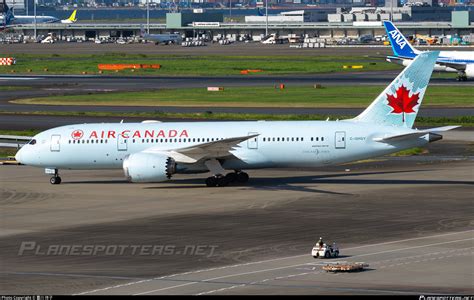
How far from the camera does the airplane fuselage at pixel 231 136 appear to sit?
5984 cm

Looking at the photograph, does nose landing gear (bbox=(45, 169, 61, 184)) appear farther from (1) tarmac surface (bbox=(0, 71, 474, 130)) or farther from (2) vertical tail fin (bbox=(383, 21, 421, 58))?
(2) vertical tail fin (bbox=(383, 21, 421, 58))

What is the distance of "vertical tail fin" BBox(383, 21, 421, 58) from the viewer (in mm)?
151875

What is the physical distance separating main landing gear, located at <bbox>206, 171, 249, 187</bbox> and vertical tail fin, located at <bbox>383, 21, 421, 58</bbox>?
3644 inches

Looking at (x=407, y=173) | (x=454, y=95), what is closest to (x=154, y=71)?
(x=454, y=95)

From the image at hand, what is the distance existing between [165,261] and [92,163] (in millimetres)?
24074

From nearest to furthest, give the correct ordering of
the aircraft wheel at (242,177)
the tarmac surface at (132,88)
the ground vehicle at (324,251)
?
the ground vehicle at (324,251)
the aircraft wheel at (242,177)
the tarmac surface at (132,88)

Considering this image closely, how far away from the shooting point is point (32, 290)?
34906 mm

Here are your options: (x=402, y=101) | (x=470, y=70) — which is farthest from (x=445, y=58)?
(x=402, y=101)

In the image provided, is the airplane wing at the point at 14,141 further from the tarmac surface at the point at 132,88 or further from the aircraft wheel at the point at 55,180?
the aircraft wheel at the point at 55,180

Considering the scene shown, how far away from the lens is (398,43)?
153 m

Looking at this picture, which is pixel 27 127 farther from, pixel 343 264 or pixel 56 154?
pixel 343 264

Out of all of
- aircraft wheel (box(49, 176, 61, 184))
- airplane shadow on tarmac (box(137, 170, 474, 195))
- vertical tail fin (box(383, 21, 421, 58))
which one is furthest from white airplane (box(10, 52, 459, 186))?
vertical tail fin (box(383, 21, 421, 58))

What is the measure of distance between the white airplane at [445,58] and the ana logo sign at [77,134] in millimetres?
88094

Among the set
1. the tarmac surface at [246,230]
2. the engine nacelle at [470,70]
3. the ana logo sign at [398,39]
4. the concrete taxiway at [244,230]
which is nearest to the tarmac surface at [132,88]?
the engine nacelle at [470,70]
